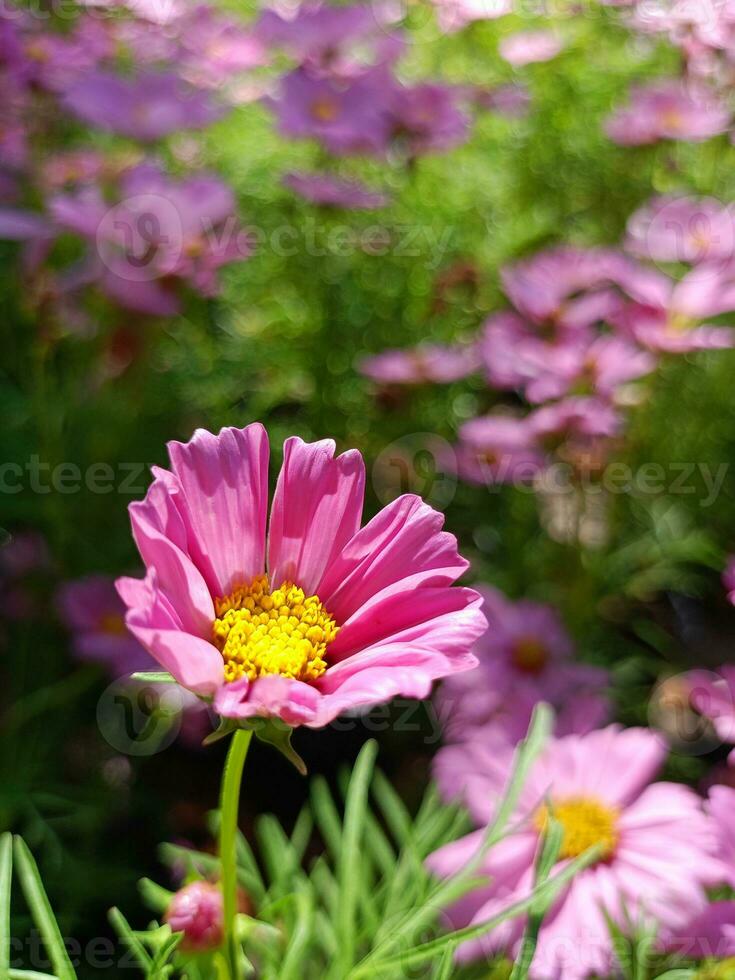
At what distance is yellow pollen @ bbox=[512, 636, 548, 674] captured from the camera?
93 centimetres

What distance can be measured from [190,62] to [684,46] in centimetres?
61

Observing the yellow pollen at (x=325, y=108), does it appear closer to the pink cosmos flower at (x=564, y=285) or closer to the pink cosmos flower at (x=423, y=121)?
the pink cosmos flower at (x=423, y=121)

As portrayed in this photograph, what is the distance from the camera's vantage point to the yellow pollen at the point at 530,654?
0.93m

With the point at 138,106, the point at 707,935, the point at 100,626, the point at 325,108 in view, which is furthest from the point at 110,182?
the point at 707,935

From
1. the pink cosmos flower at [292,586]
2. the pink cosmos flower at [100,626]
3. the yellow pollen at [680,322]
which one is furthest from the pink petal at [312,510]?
the yellow pollen at [680,322]

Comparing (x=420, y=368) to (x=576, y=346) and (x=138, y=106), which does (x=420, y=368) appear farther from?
(x=138, y=106)

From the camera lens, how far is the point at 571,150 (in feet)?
4.21

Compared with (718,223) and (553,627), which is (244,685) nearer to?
(553,627)

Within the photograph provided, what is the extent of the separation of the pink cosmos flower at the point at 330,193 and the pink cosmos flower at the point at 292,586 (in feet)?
2.21

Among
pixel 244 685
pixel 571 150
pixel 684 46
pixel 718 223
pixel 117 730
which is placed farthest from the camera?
pixel 571 150

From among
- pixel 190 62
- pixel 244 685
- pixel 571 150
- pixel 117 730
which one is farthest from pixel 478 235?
pixel 244 685

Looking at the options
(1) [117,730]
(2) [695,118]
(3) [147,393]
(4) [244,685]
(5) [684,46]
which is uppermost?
(5) [684,46]

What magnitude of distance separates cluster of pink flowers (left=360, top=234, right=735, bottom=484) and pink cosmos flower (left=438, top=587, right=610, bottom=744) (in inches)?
5.3

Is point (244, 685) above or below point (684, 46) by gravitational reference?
below
